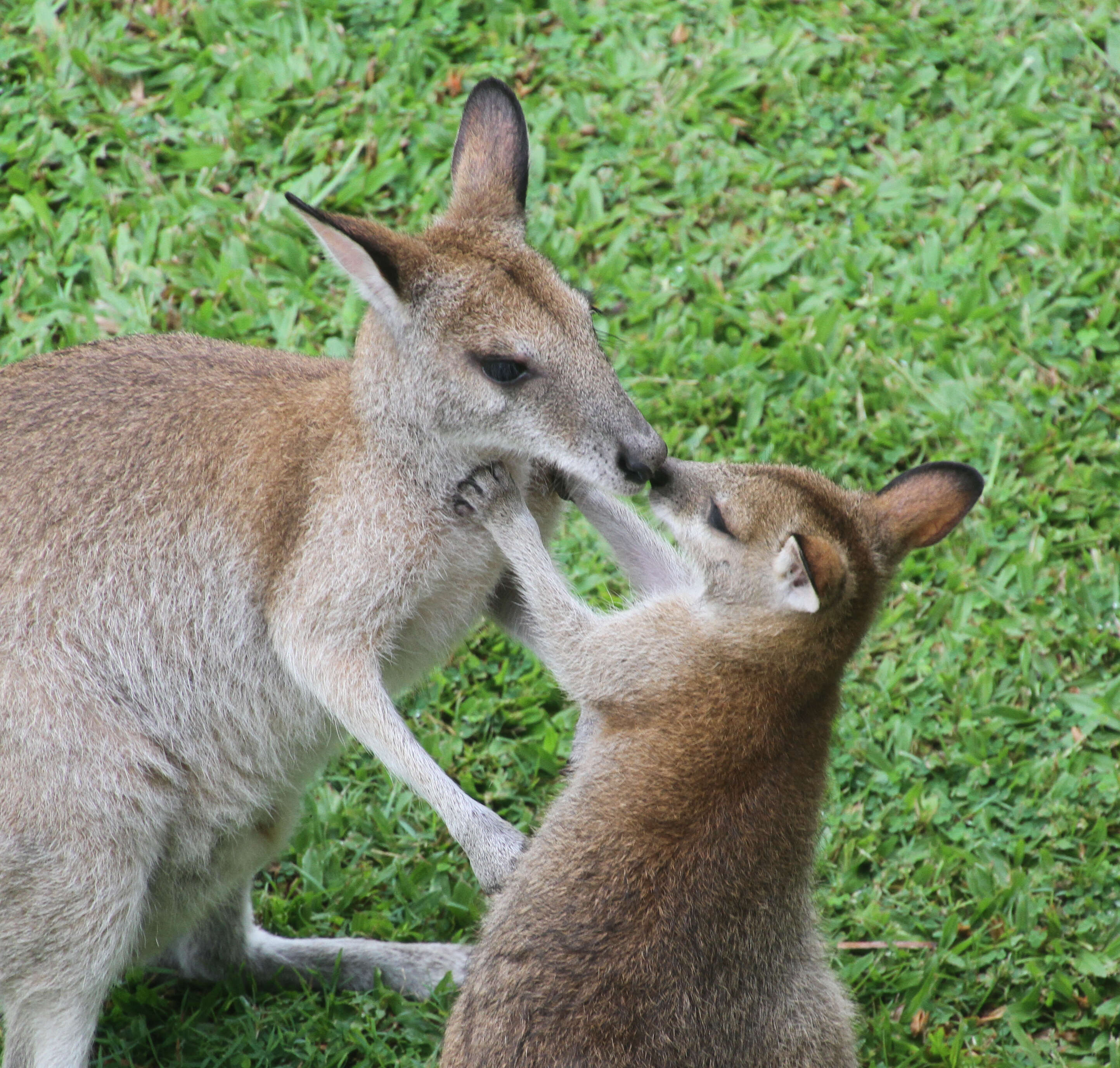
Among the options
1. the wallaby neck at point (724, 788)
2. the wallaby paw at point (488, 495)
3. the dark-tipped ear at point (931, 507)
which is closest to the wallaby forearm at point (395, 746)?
the wallaby neck at point (724, 788)

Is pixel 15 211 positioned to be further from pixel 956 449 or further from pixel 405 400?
pixel 956 449

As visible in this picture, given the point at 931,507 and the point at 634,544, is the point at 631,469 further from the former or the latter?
the point at 931,507

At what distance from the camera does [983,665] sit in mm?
5500

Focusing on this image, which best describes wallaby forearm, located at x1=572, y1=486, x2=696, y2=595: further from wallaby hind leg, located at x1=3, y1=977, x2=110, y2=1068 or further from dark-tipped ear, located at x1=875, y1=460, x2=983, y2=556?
wallaby hind leg, located at x1=3, y1=977, x2=110, y2=1068

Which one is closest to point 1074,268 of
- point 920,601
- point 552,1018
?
point 920,601

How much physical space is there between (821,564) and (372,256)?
1.45 meters

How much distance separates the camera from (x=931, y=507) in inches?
162

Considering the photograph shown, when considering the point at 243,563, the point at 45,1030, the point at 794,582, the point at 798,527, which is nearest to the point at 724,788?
the point at 794,582

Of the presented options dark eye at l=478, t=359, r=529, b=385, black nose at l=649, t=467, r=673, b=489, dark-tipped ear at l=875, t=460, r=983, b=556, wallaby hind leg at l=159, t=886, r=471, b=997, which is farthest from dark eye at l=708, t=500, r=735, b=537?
wallaby hind leg at l=159, t=886, r=471, b=997

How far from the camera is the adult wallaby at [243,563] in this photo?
395 centimetres

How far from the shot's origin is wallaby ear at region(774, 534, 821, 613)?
12.2 ft

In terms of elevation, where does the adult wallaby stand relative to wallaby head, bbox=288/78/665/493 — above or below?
below

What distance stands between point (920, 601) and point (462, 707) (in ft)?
6.10

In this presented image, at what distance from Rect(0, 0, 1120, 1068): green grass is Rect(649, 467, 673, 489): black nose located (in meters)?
1.60
